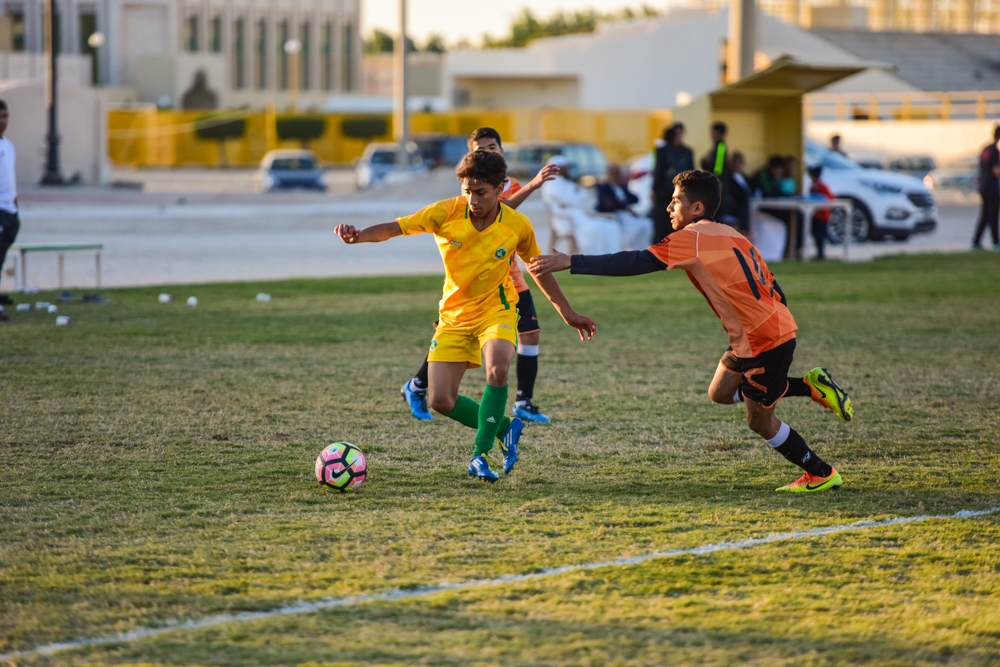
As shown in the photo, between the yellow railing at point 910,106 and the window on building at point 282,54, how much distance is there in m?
33.9

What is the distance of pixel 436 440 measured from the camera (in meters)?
6.52

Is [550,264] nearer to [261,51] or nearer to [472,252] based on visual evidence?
[472,252]

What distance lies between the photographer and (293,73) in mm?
67250

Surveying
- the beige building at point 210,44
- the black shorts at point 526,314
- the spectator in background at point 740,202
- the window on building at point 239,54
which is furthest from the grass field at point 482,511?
the window on building at point 239,54

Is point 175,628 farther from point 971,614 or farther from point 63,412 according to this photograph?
point 63,412

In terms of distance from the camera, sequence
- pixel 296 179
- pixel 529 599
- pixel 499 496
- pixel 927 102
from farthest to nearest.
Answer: pixel 927 102 < pixel 296 179 < pixel 499 496 < pixel 529 599

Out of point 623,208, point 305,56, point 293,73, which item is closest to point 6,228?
point 623,208

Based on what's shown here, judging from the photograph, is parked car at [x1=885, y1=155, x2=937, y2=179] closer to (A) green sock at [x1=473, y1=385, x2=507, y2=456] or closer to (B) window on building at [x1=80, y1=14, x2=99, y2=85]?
(A) green sock at [x1=473, y1=385, x2=507, y2=456]

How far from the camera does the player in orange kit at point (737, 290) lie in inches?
199

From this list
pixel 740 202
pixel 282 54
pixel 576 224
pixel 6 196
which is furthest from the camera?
pixel 282 54

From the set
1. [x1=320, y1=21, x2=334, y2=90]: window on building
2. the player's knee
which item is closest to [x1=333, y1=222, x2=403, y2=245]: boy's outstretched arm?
the player's knee

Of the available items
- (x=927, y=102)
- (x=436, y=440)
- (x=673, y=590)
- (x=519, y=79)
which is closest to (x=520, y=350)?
(x=436, y=440)

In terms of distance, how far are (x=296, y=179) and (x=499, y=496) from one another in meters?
30.4

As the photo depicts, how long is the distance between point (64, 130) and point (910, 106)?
3097cm
